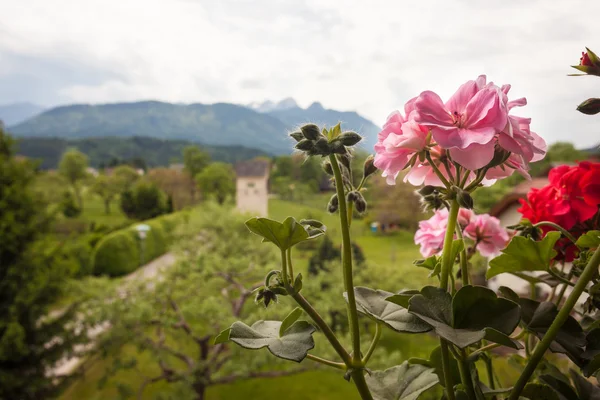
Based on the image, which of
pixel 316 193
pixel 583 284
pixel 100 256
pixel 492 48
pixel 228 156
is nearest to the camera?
pixel 583 284

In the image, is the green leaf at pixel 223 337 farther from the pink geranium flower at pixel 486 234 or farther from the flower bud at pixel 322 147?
the pink geranium flower at pixel 486 234

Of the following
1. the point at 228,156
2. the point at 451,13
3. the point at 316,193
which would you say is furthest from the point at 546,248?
the point at 228,156

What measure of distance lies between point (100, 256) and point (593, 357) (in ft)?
30.6

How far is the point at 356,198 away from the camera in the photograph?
1.13 ft

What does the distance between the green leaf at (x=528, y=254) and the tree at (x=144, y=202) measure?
49.5 feet

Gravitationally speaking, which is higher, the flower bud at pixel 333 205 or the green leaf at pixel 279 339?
the flower bud at pixel 333 205

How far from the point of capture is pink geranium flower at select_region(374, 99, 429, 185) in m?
0.34

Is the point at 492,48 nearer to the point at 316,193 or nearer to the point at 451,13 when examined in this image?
the point at 451,13

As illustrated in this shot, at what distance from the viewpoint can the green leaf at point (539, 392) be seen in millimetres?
341

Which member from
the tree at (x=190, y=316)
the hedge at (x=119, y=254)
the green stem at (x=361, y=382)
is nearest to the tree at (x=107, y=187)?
the hedge at (x=119, y=254)

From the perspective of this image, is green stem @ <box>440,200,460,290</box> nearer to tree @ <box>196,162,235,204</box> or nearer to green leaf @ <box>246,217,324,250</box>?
green leaf @ <box>246,217,324,250</box>

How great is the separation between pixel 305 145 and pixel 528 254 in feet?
0.79

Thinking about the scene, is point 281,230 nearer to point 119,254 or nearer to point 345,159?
point 345,159

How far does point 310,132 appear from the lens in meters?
0.31
